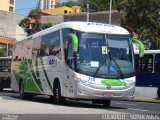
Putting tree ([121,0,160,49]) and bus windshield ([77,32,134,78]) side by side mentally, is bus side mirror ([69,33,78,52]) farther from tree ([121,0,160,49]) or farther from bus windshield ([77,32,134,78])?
tree ([121,0,160,49])

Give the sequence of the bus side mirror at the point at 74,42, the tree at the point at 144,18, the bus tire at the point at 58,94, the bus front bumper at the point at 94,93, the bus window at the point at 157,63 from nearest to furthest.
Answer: the bus side mirror at the point at 74,42
the bus front bumper at the point at 94,93
the bus tire at the point at 58,94
the bus window at the point at 157,63
the tree at the point at 144,18

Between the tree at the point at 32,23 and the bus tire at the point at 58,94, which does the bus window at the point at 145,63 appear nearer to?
the bus tire at the point at 58,94

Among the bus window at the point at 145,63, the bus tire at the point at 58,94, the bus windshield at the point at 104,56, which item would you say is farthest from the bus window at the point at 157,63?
the bus tire at the point at 58,94

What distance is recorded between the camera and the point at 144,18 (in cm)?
3928

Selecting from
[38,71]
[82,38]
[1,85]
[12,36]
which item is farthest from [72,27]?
[12,36]

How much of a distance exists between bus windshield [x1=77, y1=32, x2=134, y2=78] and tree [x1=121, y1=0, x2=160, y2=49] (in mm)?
18725

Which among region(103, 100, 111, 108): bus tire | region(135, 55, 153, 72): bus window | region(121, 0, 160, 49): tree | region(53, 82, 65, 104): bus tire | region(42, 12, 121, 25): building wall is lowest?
region(103, 100, 111, 108): bus tire

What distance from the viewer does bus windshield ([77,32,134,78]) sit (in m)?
20.0

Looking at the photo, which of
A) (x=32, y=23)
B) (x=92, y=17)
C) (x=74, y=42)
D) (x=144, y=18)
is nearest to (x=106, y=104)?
(x=74, y=42)

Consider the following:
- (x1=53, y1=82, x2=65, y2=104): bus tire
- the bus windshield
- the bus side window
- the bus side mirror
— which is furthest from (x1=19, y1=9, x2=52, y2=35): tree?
the bus side mirror

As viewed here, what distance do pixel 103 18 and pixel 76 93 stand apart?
5539 centimetres

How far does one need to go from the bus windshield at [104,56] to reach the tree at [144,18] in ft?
Result: 61.4

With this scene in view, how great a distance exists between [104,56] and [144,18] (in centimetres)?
1971

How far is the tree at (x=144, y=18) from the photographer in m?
39.1
